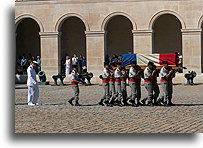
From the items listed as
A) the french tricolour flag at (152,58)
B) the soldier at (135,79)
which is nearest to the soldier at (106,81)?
the soldier at (135,79)

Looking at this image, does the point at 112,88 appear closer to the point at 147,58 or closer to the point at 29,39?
the point at 147,58

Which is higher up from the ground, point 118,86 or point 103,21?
point 103,21

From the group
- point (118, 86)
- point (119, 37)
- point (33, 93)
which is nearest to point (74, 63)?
point (119, 37)

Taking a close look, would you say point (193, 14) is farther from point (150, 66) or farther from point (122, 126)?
point (122, 126)

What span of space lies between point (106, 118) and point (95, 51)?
701 inches

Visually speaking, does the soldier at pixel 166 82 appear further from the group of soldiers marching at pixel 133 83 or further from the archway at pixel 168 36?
the archway at pixel 168 36

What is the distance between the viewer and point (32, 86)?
15906 mm

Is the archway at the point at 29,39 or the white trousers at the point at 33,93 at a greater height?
the archway at the point at 29,39

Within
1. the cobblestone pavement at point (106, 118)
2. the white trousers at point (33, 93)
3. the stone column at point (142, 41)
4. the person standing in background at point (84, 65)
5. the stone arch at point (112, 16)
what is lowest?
the cobblestone pavement at point (106, 118)

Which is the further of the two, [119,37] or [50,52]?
[119,37]

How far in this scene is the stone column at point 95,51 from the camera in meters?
30.1

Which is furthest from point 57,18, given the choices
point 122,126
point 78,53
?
point 122,126

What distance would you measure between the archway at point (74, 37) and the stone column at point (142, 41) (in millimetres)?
6581

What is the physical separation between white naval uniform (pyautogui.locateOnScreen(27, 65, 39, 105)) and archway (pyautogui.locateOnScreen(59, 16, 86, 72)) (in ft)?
62.7
